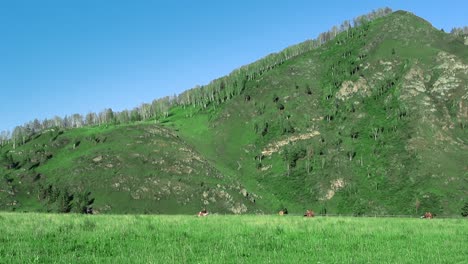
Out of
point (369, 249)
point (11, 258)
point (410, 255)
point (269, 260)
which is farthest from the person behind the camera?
point (369, 249)

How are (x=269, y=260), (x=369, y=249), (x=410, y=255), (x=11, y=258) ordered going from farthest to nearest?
(x=369, y=249) → (x=410, y=255) → (x=269, y=260) → (x=11, y=258)

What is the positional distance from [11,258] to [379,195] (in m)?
198

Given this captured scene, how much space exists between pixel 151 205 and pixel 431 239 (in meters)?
179

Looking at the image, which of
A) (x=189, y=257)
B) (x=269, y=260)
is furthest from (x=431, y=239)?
(x=189, y=257)

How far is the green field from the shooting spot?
16203 mm

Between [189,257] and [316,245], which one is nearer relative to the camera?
[189,257]

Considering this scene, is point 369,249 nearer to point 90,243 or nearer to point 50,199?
point 90,243

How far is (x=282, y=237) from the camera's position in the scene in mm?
22281

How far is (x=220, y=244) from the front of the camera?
1936 centimetres

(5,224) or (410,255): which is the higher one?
(5,224)

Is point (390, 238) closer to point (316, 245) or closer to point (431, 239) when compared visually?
point (431, 239)

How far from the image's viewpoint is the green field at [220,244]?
53.2 ft

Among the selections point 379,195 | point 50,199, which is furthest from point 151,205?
point 379,195

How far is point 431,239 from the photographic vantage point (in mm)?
22844
